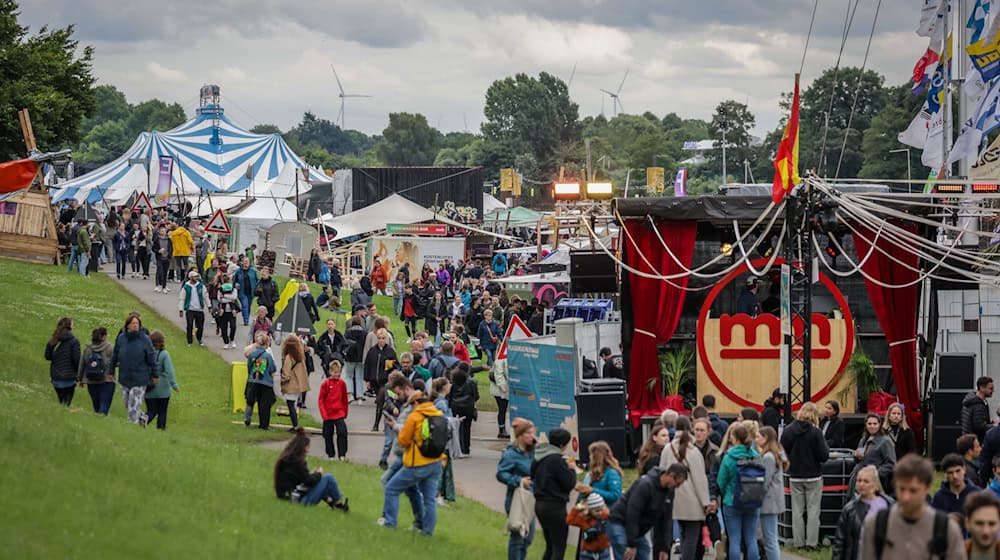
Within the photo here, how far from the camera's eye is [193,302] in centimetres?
2742

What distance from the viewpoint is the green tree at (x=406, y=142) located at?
616ft

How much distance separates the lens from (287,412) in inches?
852

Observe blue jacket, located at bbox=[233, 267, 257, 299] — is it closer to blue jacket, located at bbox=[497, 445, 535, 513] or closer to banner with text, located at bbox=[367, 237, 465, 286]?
blue jacket, located at bbox=[497, 445, 535, 513]

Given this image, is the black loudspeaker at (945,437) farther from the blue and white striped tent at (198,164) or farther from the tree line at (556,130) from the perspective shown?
the blue and white striped tent at (198,164)

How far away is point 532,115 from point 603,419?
492 ft

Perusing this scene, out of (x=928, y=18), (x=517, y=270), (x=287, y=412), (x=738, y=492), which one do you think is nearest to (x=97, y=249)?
(x=517, y=270)

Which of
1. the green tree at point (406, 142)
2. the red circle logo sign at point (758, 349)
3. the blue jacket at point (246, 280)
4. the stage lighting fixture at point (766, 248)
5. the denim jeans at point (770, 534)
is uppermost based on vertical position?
the green tree at point (406, 142)

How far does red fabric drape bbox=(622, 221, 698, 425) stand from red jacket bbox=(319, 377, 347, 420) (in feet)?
17.4

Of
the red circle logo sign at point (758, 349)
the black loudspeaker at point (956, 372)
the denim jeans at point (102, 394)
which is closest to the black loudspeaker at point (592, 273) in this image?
the red circle logo sign at point (758, 349)

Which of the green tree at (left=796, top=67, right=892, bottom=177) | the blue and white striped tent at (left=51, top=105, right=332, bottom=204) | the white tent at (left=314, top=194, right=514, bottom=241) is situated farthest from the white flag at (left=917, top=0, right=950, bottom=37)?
the green tree at (left=796, top=67, right=892, bottom=177)

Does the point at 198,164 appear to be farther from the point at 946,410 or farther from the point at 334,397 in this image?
the point at 946,410

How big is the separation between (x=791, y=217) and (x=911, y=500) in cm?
1092

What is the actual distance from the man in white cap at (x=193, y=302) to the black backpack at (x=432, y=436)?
14562 mm

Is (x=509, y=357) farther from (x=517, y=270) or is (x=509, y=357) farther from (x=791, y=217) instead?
(x=517, y=270)
